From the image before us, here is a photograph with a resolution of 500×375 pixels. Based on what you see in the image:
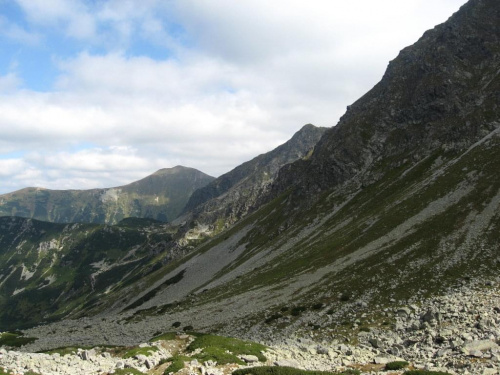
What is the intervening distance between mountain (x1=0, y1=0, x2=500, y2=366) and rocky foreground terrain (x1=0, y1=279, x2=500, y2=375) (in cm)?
37

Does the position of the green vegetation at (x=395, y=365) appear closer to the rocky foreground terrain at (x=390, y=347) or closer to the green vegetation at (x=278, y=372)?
the rocky foreground terrain at (x=390, y=347)

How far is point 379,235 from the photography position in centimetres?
7675

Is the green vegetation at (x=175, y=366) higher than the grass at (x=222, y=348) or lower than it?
higher

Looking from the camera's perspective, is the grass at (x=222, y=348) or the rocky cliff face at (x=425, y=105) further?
the rocky cliff face at (x=425, y=105)

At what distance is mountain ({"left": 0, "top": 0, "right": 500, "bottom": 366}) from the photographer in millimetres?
47375

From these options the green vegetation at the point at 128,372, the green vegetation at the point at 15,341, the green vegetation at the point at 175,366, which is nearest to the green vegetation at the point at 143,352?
the green vegetation at the point at 175,366

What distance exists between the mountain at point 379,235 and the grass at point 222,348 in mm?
10631

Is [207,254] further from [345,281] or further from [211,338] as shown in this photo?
[211,338]

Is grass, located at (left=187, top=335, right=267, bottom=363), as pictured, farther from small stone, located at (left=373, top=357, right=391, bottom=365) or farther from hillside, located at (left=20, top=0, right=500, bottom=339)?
hillside, located at (left=20, top=0, right=500, bottom=339)

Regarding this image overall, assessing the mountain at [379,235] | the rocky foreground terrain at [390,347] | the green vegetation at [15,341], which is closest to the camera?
the rocky foreground terrain at [390,347]

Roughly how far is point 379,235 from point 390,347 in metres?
46.1

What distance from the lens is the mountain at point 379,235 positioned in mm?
47375

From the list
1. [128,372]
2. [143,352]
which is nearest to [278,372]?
[128,372]

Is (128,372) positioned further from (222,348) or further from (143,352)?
(222,348)
